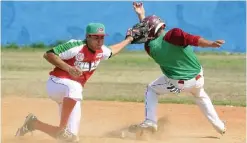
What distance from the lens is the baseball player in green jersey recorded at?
769 cm

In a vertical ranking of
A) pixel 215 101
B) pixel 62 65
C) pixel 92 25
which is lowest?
pixel 215 101

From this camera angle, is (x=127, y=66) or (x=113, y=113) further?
(x=127, y=66)

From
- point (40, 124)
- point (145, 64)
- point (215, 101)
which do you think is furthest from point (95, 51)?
point (145, 64)

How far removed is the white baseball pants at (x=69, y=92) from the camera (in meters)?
6.91

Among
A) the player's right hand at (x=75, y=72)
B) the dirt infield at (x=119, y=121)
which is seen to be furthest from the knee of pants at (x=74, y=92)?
the dirt infield at (x=119, y=121)

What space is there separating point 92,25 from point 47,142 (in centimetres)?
153

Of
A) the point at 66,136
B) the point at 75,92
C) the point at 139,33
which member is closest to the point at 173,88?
the point at 139,33

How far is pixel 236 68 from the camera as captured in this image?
24.7 m

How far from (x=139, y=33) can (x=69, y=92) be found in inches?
54.1

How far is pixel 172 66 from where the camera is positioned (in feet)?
25.6

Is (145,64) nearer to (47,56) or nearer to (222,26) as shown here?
(222,26)

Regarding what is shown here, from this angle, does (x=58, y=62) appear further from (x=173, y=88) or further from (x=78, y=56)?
(x=173, y=88)

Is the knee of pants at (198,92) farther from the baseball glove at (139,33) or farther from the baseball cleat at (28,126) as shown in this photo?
the baseball cleat at (28,126)

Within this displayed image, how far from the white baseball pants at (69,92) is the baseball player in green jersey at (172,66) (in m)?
1.19
